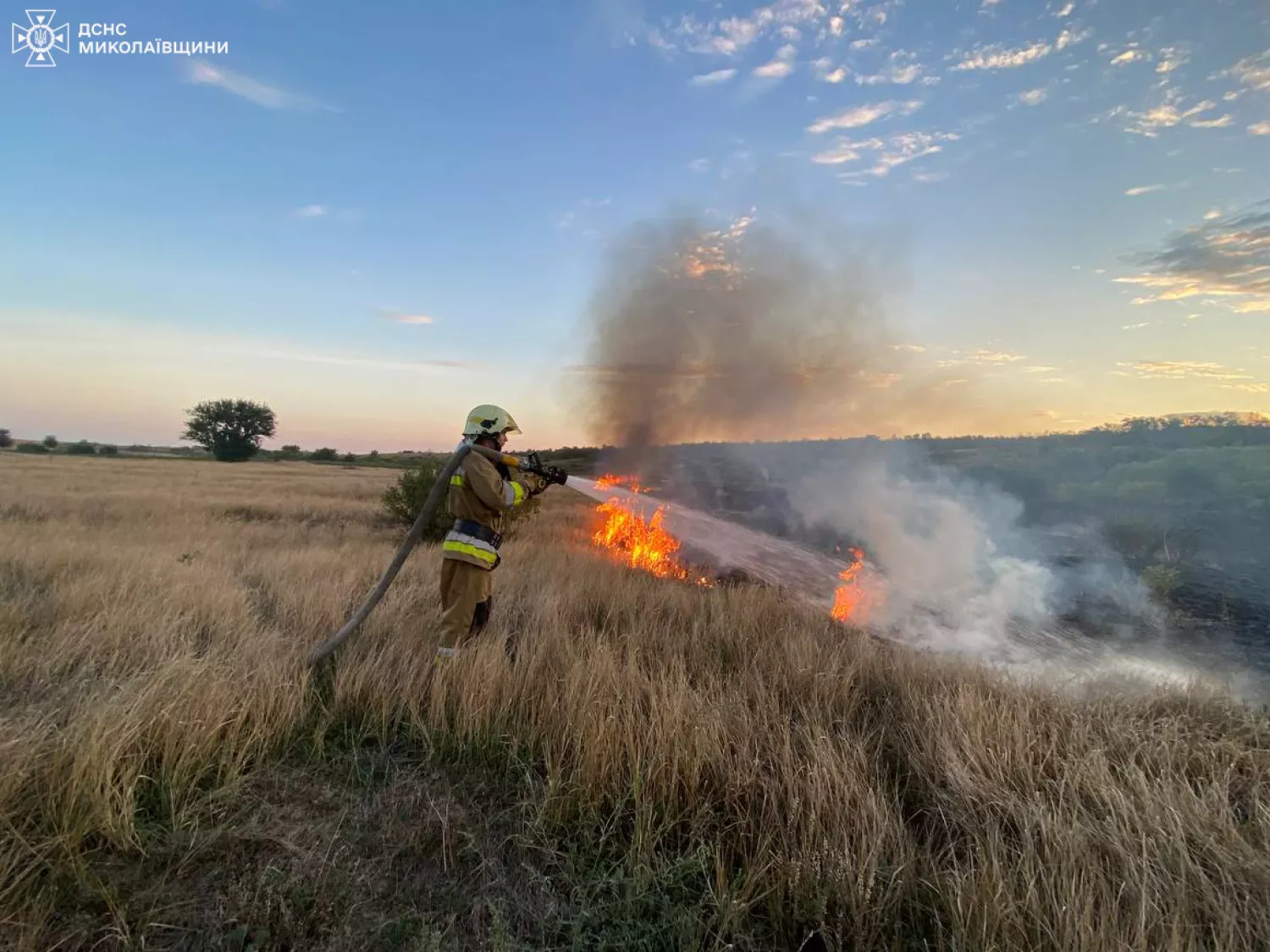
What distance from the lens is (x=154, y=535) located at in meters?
11.1

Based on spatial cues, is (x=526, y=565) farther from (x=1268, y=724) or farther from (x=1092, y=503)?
(x=1092, y=503)

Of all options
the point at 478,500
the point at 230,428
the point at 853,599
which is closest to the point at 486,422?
the point at 478,500

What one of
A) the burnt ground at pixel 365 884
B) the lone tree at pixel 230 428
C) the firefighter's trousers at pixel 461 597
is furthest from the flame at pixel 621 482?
the lone tree at pixel 230 428

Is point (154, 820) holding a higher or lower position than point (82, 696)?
lower

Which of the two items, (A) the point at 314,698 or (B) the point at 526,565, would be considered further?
(B) the point at 526,565

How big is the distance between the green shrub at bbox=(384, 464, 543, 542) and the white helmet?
6239 mm

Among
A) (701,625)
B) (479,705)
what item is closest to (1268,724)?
A: (701,625)

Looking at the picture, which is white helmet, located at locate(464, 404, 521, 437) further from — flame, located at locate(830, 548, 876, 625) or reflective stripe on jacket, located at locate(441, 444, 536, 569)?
flame, located at locate(830, 548, 876, 625)

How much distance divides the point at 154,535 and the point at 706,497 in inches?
685

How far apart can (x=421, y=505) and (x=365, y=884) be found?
11.4 m

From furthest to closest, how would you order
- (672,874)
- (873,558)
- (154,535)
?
(873,558), (154,535), (672,874)

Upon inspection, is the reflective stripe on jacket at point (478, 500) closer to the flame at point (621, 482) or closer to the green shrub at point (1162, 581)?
the flame at point (621, 482)

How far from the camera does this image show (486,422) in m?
5.77

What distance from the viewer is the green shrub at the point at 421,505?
40.3ft
